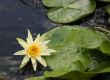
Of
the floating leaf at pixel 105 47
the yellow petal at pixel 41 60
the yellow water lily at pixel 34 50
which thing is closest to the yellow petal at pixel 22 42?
the yellow water lily at pixel 34 50

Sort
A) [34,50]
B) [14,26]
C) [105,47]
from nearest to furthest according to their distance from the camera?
[105,47] → [34,50] → [14,26]

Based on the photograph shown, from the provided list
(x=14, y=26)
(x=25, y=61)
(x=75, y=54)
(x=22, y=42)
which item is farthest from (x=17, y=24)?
(x=75, y=54)

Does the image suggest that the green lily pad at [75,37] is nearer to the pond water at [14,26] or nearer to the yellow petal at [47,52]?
the yellow petal at [47,52]

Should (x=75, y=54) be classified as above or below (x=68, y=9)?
below

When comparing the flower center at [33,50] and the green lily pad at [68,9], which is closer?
the flower center at [33,50]

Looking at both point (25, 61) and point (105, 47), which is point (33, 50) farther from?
point (105, 47)

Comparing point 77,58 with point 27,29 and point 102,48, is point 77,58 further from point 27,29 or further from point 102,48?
point 27,29

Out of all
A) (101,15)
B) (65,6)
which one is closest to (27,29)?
(65,6)
